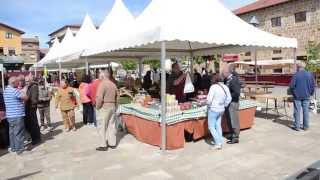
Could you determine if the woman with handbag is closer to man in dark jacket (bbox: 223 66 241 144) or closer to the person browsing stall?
man in dark jacket (bbox: 223 66 241 144)

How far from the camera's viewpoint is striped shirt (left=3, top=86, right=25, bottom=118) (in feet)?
24.5

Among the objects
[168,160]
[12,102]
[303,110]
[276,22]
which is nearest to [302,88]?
[303,110]

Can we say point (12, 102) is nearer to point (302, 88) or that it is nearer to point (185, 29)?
point (185, 29)

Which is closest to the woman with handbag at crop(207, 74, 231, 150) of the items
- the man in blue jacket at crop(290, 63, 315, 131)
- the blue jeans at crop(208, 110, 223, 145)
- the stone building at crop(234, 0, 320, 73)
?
the blue jeans at crop(208, 110, 223, 145)

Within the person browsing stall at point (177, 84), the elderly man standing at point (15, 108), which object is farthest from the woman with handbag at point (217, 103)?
the elderly man standing at point (15, 108)

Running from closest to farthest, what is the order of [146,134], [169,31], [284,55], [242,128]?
[169,31], [146,134], [242,128], [284,55]

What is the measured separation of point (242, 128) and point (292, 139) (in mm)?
1413

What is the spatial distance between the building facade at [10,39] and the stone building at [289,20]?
50754 millimetres

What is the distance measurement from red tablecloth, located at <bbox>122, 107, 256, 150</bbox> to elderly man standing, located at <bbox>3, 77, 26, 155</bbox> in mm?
2501

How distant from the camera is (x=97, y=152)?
7.53 m

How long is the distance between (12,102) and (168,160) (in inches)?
135

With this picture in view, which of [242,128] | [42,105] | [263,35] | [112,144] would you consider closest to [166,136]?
A: [112,144]

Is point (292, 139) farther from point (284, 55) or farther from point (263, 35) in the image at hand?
point (284, 55)

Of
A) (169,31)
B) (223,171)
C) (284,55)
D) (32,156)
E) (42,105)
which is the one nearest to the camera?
(223,171)
